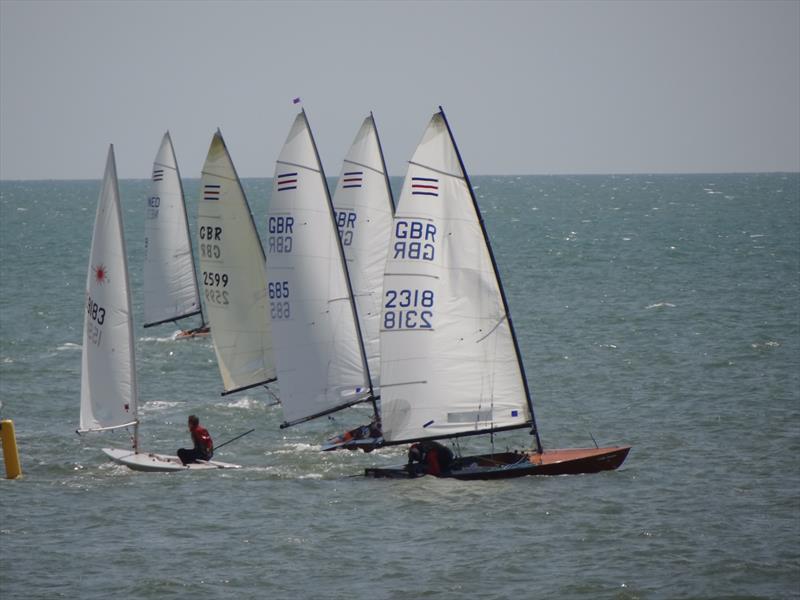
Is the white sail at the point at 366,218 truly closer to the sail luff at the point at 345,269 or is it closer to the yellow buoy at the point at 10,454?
the sail luff at the point at 345,269

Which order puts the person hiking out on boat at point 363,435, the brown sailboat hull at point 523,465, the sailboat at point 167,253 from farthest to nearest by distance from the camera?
the sailboat at point 167,253 → the person hiking out on boat at point 363,435 → the brown sailboat hull at point 523,465

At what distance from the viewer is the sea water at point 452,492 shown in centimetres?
2288

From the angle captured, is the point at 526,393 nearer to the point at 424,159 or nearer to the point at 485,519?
the point at 485,519

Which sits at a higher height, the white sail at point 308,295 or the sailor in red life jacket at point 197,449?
the white sail at point 308,295

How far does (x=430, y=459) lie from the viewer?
2875 centimetres

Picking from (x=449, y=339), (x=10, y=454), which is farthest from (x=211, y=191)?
(x=449, y=339)

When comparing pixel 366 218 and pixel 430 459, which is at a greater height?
pixel 366 218

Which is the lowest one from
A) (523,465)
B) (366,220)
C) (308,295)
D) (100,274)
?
(523,465)

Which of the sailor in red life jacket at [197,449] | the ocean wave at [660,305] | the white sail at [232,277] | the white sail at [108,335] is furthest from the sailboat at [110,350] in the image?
the ocean wave at [660,305]

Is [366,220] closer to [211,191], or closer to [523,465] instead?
[211,191]

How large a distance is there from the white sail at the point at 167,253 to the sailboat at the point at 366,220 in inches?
641

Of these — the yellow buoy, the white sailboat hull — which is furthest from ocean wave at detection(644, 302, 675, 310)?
the yellow buoy

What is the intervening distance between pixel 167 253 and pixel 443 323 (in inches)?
924

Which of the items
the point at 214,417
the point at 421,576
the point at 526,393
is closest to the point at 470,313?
the point at 526,393
